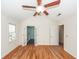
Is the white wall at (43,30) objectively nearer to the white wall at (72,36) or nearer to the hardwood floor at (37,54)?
the hardwood floor at (37,54)

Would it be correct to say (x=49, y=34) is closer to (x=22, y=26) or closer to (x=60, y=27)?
(x=60, y=27)

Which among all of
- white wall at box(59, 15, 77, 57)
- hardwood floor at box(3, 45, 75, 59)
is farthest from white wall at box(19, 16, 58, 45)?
white wall at box(59, 15, 77, 57)

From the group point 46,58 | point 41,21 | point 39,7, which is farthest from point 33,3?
point 41,21

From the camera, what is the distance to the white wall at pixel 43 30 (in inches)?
321

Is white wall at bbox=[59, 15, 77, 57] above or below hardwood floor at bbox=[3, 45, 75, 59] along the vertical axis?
above

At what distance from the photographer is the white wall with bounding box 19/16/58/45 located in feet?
26.8

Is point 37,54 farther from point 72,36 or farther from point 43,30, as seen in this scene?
point 43,30

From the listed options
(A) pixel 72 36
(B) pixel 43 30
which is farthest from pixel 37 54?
(B) pixel 43 30

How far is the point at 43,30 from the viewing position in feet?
27.1

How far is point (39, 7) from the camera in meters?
3.77

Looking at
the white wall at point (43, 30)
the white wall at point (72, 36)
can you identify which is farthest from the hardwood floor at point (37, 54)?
the white wall at point (43, 30)

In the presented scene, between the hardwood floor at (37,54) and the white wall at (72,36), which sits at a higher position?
the white wall at (72,36)

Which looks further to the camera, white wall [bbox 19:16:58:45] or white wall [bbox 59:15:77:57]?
white wall [bbox 19:16:58:45]

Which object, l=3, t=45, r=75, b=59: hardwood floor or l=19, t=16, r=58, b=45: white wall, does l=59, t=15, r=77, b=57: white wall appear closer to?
l=3, t=45, r=75, b=59: hardwood floor
